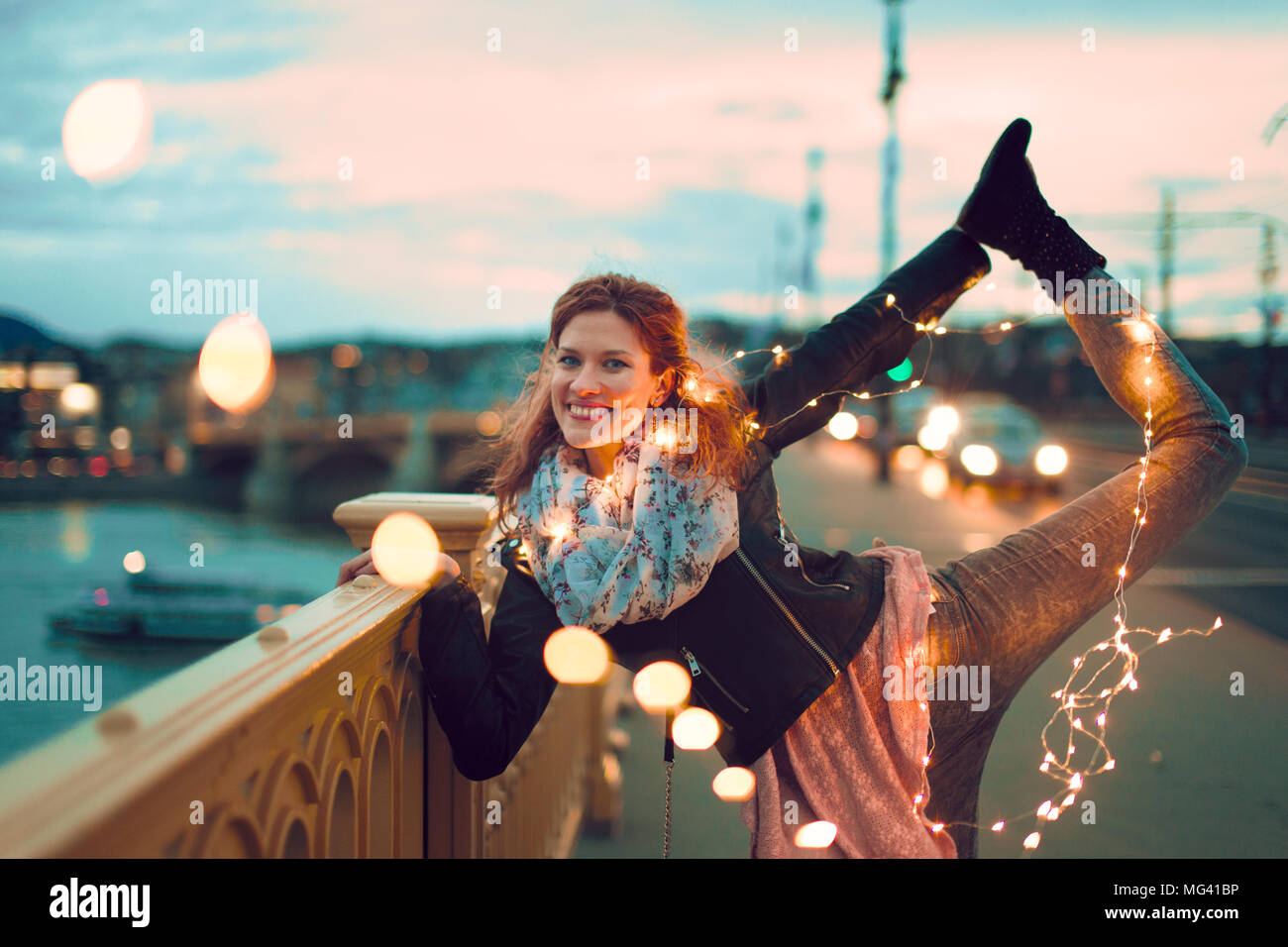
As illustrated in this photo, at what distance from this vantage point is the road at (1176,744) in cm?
292

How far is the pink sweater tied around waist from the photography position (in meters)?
1.88

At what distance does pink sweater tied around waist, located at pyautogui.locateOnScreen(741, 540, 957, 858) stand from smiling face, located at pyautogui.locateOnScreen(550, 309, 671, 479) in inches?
28.5

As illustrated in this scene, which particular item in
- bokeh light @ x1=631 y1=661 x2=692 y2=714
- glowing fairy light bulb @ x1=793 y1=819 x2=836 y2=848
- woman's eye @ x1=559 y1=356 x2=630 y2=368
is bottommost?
glowing fairy light bulb @ x1=793 y1=819 x2=836 y2=848

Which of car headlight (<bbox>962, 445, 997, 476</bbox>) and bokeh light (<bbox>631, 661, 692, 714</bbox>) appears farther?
car headlight (<bbox>962, 445, 997, 476</bbox>)

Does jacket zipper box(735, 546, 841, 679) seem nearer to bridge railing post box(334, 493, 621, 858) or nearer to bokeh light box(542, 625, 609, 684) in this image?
bokeh light box(542, 625, 609, 684)

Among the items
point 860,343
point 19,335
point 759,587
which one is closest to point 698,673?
point 759,587

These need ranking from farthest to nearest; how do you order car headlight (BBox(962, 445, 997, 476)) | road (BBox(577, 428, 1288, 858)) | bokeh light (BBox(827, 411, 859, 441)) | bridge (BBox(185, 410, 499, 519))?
bridge (BBox(185, 410, 499, 519)) → car headlight (BBox(962, 445, 997, 476)) → road (BBox(577, 428, 1288, 858)) → bokeh light (BBox(827, 411, 859, 441))

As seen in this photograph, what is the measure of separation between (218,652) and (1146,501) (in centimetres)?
190

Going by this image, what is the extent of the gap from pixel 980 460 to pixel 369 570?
14193 millimetres

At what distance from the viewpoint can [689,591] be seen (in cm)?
180

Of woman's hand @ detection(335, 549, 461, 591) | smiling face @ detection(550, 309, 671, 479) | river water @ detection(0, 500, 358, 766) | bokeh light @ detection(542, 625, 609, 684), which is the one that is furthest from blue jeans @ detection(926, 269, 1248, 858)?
river water @ detection(0, 500, 358, 766)

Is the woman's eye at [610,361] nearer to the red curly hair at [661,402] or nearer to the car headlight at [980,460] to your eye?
the red curly hair at [661,402]
